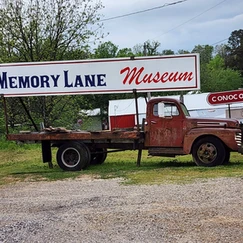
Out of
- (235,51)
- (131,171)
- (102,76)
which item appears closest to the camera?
(131,171)

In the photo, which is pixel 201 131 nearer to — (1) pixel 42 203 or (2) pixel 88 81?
(2) pixel 88 81

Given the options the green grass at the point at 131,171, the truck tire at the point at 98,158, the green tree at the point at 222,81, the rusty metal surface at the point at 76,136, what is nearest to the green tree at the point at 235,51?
the green tree at the point at 222,81

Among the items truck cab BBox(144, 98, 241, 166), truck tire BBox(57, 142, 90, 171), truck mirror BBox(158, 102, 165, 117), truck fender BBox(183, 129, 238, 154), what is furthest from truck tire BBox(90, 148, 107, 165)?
truck fender BBox(183, 129, 238, 154)

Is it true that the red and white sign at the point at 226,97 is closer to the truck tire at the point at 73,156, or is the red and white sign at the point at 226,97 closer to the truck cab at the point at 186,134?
the truck cab at the point at 186,134

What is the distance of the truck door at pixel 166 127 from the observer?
13.0 metres

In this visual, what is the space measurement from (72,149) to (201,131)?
151 inches

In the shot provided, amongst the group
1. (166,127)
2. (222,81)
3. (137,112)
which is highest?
(222,81)

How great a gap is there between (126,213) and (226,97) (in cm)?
1254

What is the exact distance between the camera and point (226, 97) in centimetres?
1848

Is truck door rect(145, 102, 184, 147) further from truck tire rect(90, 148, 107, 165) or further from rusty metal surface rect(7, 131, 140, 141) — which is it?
truck tire rect(90, 148, 107, 165)

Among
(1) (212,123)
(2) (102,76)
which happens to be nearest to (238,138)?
(1) (212,123)

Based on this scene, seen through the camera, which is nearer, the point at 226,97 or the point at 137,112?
the point at 137,112

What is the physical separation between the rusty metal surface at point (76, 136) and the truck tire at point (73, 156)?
0.25 metres

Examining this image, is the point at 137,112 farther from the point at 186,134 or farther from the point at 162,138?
the point at 186,134
